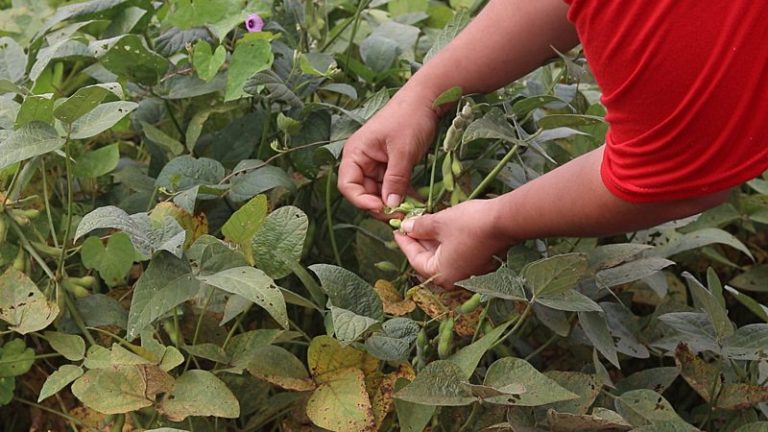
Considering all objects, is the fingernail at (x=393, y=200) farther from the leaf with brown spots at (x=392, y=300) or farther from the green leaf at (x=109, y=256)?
the green leaf at (x=109, y=256)

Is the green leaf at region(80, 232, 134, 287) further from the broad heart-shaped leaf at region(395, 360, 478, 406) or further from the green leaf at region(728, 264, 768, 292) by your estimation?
the green leaf at region(728, 264, 768, 292)

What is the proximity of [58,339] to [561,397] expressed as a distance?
0.49 meters

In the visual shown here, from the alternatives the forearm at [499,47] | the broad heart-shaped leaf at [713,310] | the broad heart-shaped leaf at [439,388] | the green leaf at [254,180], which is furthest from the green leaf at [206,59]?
the broad heart-shaped leaf at [713,310]

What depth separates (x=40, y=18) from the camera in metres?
1.49

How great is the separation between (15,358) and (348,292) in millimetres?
356

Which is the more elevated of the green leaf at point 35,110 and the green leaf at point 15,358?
the green leaf at point 35,110

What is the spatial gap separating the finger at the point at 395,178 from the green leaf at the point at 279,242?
156mm

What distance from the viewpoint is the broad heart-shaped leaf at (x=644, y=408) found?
1096mm

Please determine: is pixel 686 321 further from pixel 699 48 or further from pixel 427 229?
pixel 699 48

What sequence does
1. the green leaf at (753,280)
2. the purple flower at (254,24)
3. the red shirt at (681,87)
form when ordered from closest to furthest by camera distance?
the red shirt at (681,87) → the purple flower at (254,24) → the green leaf at (753,280)

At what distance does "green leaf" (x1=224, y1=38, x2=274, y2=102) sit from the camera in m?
1.21

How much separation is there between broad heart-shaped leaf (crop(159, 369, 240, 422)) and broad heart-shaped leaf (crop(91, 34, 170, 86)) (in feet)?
1.27

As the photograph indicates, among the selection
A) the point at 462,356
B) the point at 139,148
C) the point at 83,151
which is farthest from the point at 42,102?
the point at 462,356

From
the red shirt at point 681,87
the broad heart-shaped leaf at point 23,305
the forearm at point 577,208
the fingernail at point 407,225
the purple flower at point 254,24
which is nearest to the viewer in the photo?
the red shirt at point 681,87
